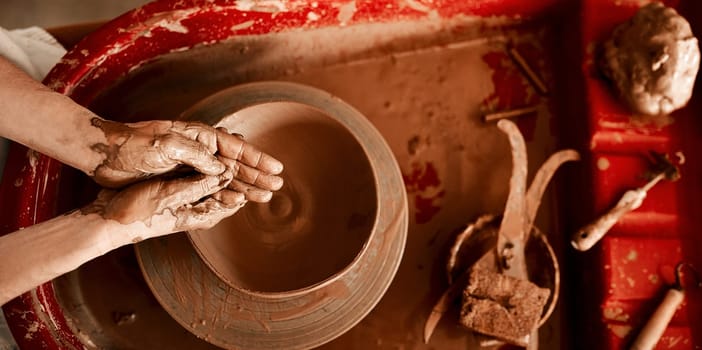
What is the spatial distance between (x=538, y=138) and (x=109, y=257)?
1.54 meters

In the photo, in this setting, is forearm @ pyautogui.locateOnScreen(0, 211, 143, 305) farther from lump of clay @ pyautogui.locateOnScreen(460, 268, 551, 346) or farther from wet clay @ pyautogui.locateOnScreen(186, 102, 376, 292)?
lump of clay @ pyautogui.locateOnScreen(460, 268, 551, 346)

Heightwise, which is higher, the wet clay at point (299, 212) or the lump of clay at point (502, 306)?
the wet clay at point (299, 212)

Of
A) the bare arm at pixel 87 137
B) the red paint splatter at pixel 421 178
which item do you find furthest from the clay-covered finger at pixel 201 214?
the red paint splatter at pixel 421 178

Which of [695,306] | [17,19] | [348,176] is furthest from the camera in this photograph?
[17,19]

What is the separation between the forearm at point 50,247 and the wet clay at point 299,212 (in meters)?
0.33

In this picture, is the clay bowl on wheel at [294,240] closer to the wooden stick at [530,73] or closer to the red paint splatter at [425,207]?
the red paint splatter at [425,207]

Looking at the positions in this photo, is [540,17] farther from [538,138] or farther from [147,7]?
[147,7]

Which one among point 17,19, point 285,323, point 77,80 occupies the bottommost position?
point 285,323

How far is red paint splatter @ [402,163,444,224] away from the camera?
6.22 ft

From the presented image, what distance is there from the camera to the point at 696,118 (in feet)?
6.04

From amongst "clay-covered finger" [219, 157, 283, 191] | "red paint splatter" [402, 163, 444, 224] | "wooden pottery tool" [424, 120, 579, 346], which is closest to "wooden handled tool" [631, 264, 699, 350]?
"wooden pottery tool" [424, 120, 579, 346]

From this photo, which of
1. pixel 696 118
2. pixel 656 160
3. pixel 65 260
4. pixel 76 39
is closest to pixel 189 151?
pixel 65 260

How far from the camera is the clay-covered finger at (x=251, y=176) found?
4.18ft

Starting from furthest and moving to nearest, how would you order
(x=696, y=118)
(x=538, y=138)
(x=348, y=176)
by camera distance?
(x=538, y=138) → (x=696, y=118) → (x=348, y=176)
